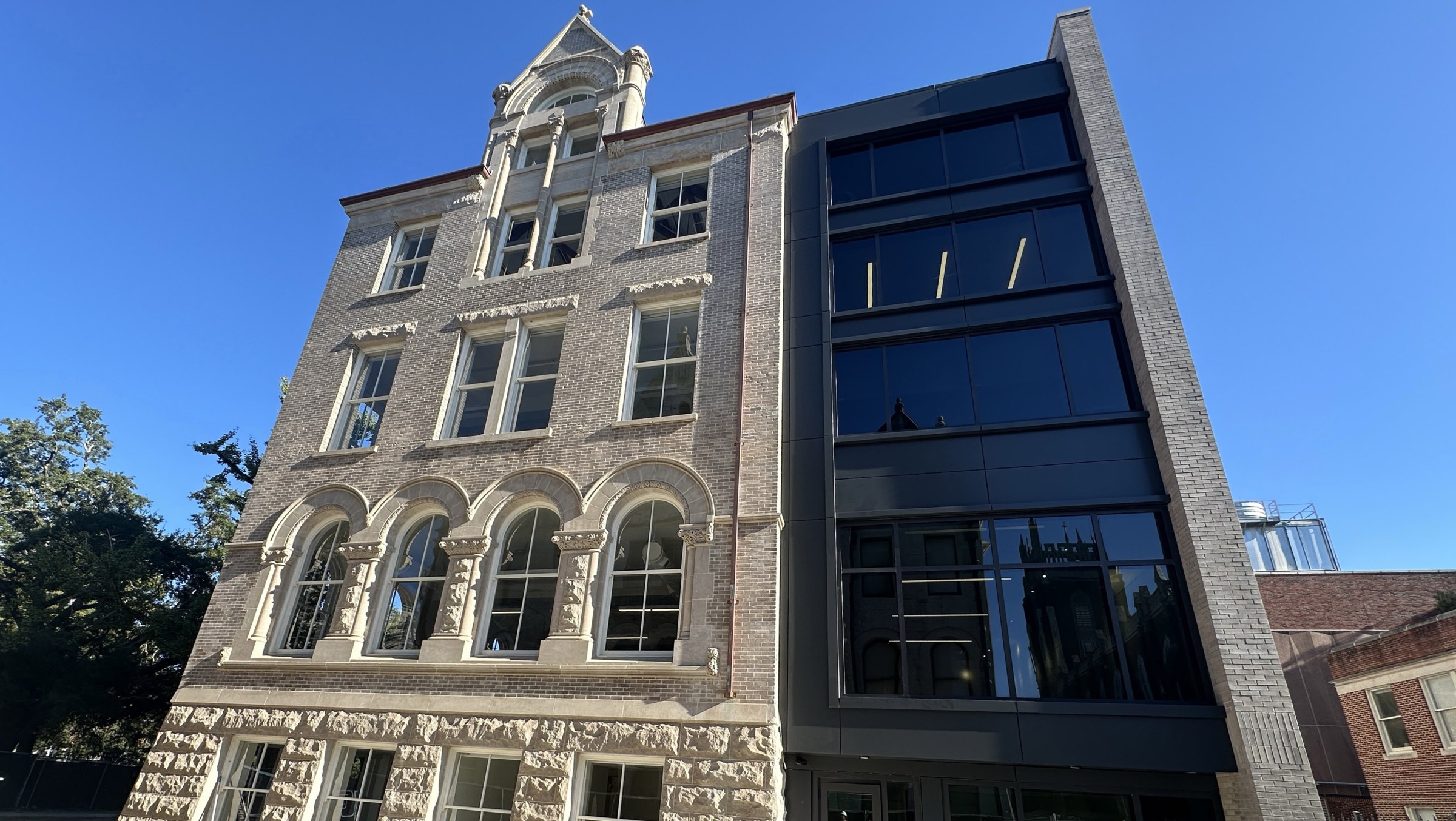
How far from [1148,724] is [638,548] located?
24.4 feet

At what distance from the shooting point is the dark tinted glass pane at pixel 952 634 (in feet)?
31.4

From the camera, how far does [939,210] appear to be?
13.3 metres

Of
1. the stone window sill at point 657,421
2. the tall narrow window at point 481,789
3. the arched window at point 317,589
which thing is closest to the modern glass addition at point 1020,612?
the stone window sill at point 657,421

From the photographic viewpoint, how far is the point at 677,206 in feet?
49.5

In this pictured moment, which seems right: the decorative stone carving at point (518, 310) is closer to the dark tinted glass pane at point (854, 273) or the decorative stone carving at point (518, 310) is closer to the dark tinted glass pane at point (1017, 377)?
the dark tinted glass pane at point (854, 273)

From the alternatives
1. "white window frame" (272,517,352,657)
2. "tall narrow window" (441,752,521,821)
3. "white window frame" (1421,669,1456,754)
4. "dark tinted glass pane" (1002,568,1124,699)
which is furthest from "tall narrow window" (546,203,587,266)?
"white window frame" (1421,669,1456,754)

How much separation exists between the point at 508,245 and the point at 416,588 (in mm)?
8100

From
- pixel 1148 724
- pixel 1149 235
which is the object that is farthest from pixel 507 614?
pixel 1149 235

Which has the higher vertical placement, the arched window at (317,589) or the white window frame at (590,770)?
the arched window at (317,589)

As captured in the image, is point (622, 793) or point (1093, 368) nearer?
point (622, 793)

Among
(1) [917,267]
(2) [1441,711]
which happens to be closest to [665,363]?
(1) [917,267]

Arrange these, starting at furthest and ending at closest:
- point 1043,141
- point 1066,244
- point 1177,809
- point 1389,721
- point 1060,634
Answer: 1. point 1389,721
2. point 1043,141
3. point 1066,244
4. point 1060,634
5. point 1177,809

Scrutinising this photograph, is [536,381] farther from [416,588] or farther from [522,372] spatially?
[416,588]

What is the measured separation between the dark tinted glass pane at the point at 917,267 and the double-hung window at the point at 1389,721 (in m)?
17.1
